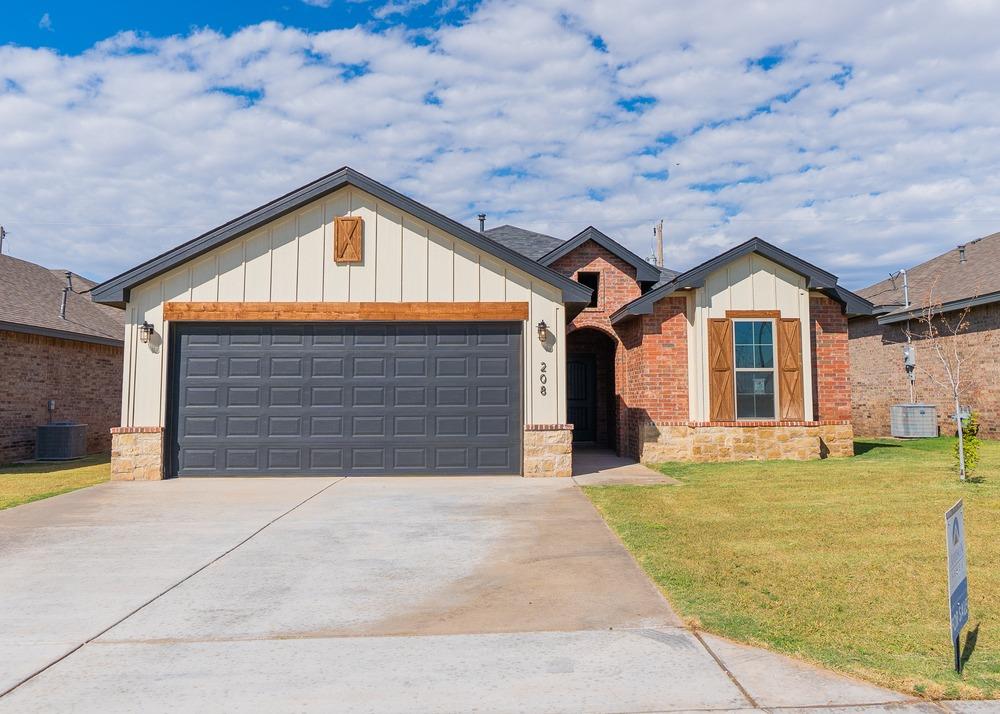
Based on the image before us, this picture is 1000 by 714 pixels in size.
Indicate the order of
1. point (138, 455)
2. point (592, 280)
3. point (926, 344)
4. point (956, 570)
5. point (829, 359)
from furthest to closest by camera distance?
point (926, 344), point (592, 280), point (829, 359), point (138, 455), point (956, 570)

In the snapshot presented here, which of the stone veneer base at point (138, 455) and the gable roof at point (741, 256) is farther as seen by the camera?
the gable roof at point (741, 256)

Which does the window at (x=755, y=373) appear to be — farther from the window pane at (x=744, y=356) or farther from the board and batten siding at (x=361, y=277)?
the board and batten siding at (x=361, y=277)

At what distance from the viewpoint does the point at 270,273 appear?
12.5 meters

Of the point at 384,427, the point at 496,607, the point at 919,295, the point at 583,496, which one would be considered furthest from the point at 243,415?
the point at 919,295

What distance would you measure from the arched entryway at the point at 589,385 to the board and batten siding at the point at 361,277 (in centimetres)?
729

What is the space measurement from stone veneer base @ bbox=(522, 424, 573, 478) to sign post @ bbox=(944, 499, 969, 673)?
342 inches

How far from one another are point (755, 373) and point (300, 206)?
31.2ft

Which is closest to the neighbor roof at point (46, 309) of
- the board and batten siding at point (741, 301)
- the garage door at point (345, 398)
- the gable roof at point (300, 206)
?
the gable roof at point (300, 206)

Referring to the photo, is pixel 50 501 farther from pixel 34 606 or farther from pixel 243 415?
pixel 34 606

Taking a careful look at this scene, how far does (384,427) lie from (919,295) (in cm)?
1785

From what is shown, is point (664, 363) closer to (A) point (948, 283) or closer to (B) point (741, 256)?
(B) point (741, 256)

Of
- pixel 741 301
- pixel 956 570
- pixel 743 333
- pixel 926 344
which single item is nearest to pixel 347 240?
pixel 741 301

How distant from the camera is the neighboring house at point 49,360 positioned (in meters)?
15.4

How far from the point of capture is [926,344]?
65.5 ft
